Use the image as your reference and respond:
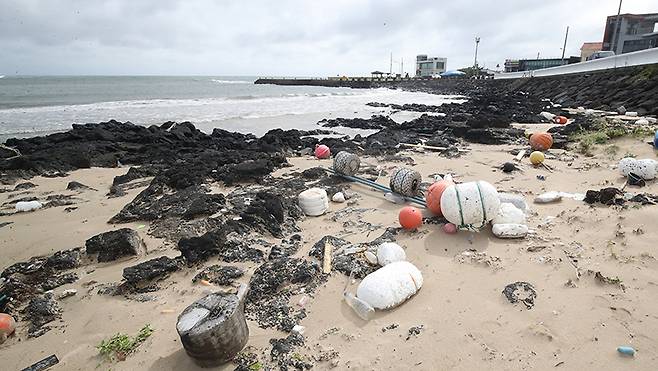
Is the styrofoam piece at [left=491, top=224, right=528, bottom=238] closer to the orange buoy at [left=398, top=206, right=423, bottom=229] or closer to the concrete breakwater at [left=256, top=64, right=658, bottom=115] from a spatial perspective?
the orange buoy at [left=398, top=206, right=423, bottom=229]

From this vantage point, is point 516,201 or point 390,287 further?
point 516,201

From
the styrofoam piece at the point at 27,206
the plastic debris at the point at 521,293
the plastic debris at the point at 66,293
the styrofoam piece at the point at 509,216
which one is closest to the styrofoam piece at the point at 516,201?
the styrofoam piece at the point at 509,216

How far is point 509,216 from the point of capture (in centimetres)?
466

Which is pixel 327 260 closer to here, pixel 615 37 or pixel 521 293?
pixel 521 293

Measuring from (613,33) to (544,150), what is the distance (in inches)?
2293

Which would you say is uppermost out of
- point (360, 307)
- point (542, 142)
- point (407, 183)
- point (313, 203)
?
point (542, 142)

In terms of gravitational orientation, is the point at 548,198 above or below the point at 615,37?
below

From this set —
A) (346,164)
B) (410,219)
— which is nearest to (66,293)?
(410,219)

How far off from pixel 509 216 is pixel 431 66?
10360cm

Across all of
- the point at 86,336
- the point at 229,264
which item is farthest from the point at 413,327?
the point at 86,336

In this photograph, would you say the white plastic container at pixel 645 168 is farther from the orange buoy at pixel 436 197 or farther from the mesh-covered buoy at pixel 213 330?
the mesh-covered buoy at pixel 213 330

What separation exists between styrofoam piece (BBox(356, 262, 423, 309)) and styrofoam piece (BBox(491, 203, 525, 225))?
1655 mm

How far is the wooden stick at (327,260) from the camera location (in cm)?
420

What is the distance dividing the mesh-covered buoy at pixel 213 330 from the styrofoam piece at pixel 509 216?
341 centimetres
